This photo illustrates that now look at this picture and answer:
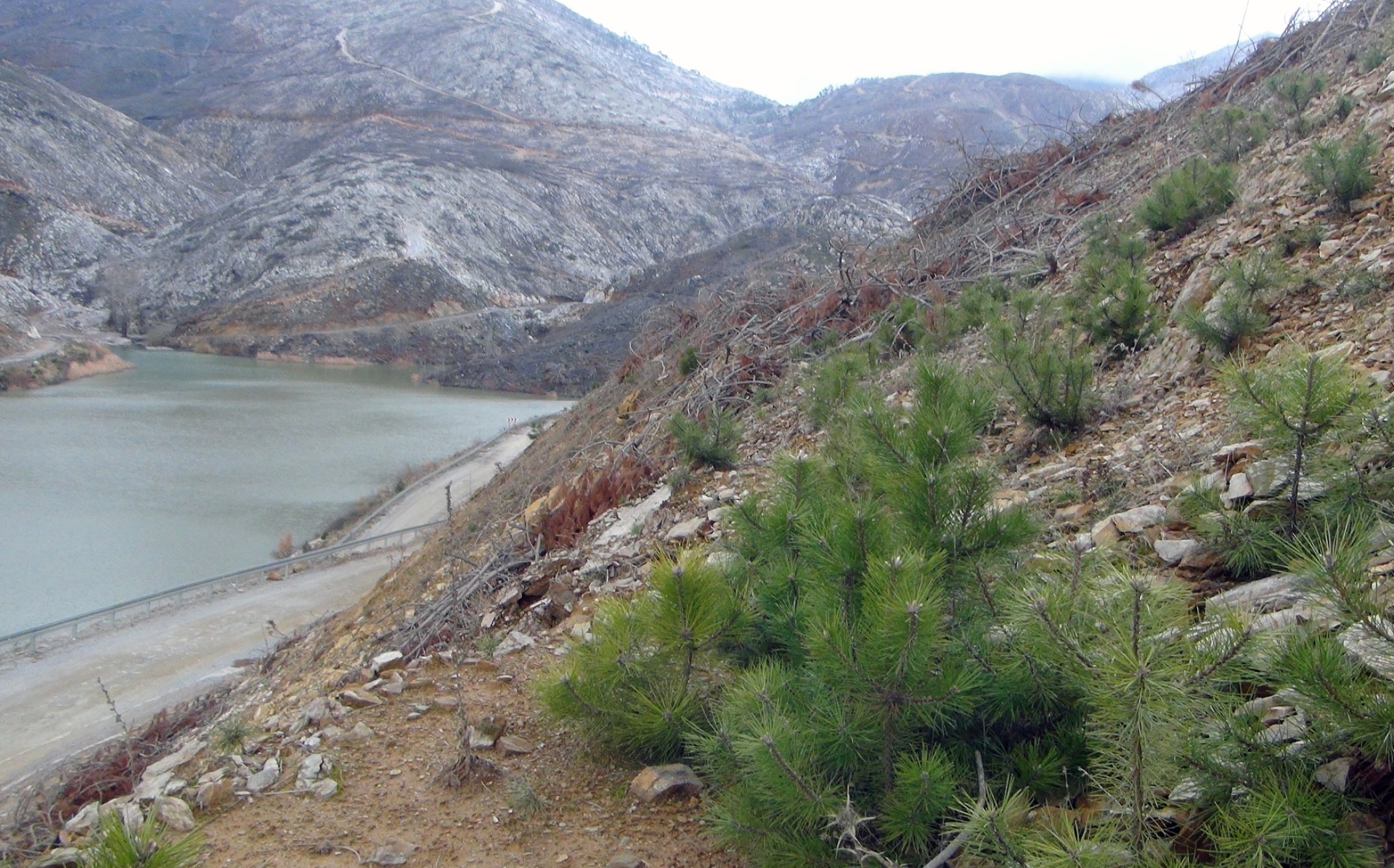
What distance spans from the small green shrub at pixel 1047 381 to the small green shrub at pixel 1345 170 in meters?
1.88

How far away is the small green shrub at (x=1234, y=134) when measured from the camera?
25.0 feet

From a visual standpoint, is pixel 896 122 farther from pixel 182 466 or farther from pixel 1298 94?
pixel 1298 94

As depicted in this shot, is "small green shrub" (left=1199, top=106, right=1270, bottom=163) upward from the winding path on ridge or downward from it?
upward

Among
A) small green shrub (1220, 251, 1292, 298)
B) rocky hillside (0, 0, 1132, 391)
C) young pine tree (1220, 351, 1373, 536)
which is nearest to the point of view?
young pine tree (1220, 351, 1373, 536)

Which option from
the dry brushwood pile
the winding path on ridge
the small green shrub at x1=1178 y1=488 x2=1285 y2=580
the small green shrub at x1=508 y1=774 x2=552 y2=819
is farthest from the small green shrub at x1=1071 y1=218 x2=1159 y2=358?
the winding path on ridge

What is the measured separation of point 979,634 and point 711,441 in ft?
15.2

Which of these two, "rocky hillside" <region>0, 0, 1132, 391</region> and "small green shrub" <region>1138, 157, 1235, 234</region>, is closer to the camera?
Answer: "small green shrub" <region>1138, 157, 1235, 234</region>

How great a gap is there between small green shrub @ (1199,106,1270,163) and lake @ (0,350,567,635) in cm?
1778

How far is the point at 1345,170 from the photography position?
5152 millimetres

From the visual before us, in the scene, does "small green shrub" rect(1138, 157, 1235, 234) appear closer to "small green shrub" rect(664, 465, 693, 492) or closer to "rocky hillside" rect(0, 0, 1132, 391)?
"small green shrub" rect(664, 465, 693, 492)

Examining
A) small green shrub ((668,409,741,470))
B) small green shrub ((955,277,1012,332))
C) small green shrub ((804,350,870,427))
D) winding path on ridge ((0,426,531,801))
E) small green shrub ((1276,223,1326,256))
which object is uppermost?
small green shrub ((1276,223,1326,256))

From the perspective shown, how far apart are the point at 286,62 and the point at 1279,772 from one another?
110711mm

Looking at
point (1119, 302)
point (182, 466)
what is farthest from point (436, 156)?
point (1119, 302)

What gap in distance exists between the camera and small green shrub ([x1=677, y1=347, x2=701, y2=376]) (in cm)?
1023
